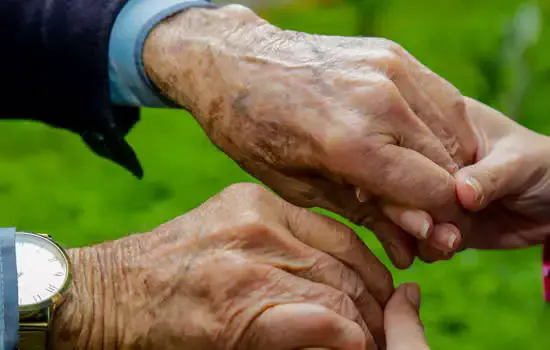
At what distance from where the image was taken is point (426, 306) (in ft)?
8.54

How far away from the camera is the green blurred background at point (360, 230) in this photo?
8.35 ft

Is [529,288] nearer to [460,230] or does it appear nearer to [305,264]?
[460,230]

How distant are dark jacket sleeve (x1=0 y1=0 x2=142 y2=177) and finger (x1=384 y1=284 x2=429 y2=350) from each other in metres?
0.66

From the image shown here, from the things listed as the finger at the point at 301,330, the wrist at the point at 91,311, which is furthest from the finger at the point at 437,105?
the wrist at the point at 91,311

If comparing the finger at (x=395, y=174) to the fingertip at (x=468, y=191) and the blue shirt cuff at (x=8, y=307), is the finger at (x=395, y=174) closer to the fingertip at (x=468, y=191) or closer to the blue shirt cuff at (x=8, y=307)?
the fingertip at (x=468, y=191)

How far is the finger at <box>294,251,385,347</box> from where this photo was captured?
1.41 m

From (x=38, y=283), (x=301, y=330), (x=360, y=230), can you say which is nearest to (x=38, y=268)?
(x=38, y=283)

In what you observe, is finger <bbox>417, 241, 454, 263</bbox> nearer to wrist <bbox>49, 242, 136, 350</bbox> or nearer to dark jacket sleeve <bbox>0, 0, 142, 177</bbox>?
wrist <bbox>49, 242, 136, 350</bbox>

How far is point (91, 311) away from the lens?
1.36m

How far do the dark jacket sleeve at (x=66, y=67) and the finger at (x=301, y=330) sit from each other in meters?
0.62

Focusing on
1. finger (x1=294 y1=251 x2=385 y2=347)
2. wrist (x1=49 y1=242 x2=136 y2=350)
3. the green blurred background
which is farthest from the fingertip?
the green blurred background

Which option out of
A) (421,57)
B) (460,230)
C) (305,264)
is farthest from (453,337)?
(421,57)

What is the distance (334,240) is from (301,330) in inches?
7.9

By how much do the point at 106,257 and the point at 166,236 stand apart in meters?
0.11
